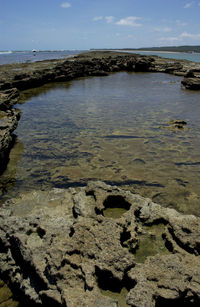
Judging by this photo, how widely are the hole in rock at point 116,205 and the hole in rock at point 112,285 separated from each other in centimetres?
136

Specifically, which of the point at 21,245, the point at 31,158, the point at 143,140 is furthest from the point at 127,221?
the point at 143,140

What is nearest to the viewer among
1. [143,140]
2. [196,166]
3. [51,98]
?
[196,166]

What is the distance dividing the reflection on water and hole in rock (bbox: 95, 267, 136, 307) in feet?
8.01

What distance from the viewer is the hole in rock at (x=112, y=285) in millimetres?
2467

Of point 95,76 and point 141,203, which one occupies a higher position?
point 95,76

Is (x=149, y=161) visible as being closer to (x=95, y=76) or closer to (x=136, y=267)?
(x=136, y=267)

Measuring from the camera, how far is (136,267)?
262 cm

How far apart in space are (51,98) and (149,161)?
11664 mm

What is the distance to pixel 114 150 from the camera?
723cm

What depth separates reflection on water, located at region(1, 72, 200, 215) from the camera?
543 cm

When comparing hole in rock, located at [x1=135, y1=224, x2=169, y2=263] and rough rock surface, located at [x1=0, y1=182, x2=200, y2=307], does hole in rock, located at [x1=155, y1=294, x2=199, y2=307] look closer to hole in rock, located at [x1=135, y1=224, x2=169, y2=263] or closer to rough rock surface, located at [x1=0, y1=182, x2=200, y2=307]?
rough rock surface, located at [x1=0, y1=182, x2=200, y2=307]

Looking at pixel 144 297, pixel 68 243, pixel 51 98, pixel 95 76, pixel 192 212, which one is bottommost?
pixel 192 212

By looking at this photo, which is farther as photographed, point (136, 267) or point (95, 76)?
point (95, 76)

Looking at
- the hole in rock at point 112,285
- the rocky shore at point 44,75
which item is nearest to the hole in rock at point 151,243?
the hole in rock at point 112,285
